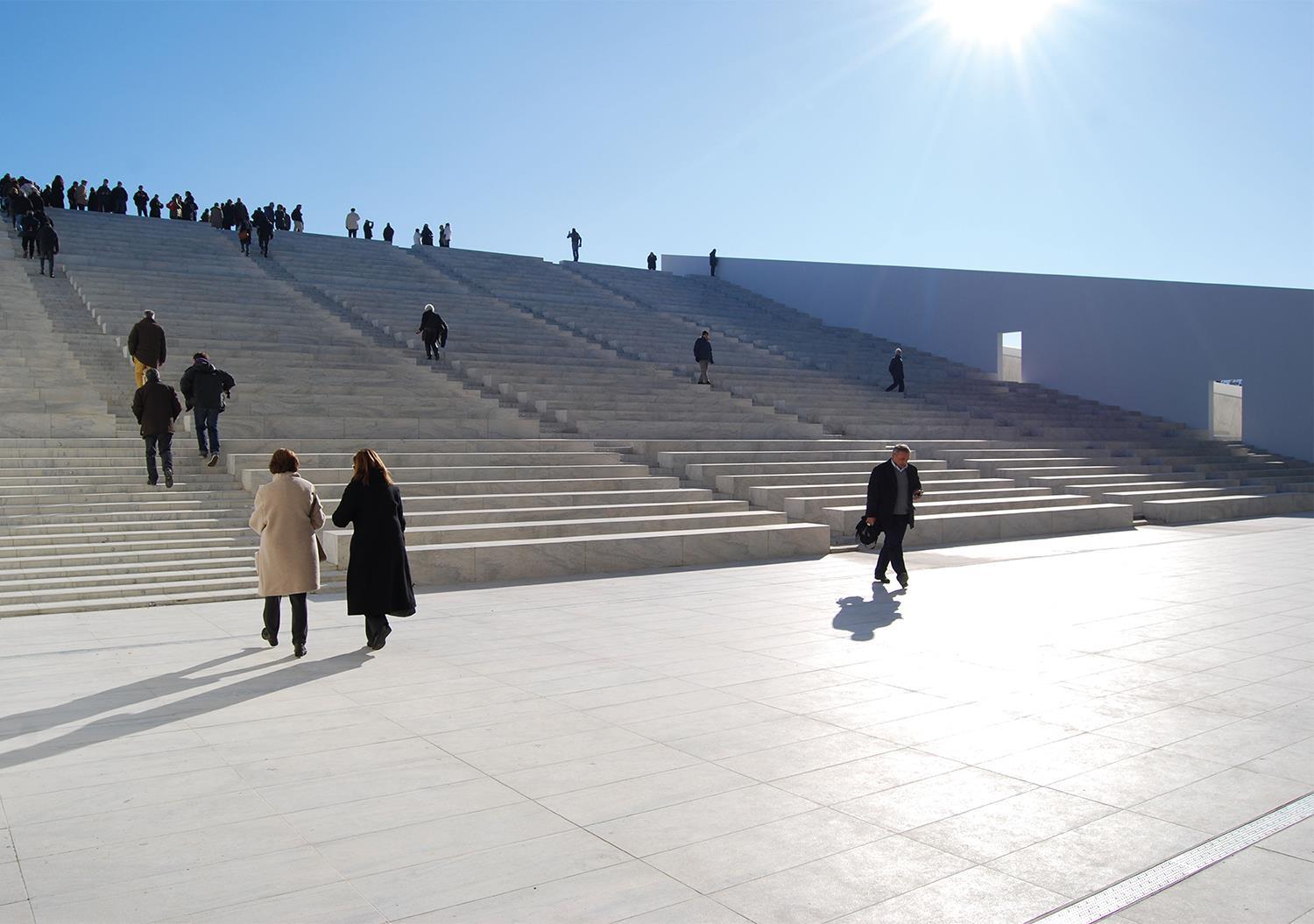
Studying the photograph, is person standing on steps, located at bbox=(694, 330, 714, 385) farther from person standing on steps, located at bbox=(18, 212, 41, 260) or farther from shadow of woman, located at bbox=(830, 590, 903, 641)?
person standing on steps, located at bbox=(18, 212, 41, 260)

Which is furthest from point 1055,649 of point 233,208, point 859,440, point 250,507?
point 233,208

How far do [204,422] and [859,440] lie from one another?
1060cm

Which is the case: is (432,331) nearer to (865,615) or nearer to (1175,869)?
(865,615)

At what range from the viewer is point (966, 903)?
3.37 m

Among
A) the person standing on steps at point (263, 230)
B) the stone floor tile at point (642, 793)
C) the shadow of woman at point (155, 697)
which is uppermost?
the person standing on steps at point (263, 230)

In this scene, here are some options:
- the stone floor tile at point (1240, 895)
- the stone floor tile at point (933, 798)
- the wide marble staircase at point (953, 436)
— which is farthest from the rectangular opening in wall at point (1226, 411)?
the stone floor tile at point (1240, 895)

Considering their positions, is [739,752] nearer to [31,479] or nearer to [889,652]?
[889,652]

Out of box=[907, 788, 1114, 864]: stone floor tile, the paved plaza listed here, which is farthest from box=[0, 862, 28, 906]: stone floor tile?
box=[907, 788, 1114, 864]: stone floor tile

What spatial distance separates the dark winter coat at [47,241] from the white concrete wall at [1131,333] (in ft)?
65.5

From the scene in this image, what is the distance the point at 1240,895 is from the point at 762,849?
5.05ft

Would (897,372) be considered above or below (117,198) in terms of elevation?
below

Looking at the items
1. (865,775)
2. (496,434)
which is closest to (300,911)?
(865,775)

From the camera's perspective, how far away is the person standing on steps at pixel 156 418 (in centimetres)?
1155

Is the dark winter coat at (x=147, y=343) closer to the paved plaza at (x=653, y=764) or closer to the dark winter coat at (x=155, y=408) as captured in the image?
the dark winter coat at (x=155, y=408)
